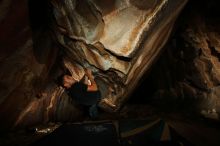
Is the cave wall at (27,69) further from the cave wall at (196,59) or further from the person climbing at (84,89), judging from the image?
the cave wall at (196,59)

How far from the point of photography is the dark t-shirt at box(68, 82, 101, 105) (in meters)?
3.71

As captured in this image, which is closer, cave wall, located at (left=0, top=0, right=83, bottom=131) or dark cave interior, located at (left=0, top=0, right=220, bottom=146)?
cave wall, located at (left=0, top=0, right=83, bottom=131)

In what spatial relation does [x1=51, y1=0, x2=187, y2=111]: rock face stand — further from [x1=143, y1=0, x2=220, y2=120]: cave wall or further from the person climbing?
[x1=143, y1=0, x2=220, y2=120]: cave wall

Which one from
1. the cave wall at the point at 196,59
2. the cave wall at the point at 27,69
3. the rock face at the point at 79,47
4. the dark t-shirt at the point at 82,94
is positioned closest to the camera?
the cave wall at the point at 27,69

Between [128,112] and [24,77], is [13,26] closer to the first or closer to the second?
[24,77]

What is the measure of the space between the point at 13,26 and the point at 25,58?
533mm

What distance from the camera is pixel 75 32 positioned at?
3.42 meters

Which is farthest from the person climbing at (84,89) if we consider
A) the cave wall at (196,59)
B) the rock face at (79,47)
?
the cave wall at (196,59)

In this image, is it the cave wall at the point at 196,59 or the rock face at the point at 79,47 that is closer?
the rock face at the point at 79,47

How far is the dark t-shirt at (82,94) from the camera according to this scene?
3715mm

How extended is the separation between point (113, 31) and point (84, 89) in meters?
1.00

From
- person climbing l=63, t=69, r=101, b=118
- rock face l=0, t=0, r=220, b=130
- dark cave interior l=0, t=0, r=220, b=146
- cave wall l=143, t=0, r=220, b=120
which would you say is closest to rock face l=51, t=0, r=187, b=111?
rock face l=0, t=0, r=220, b=130

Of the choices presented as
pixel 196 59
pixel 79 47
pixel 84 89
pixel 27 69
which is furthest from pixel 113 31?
pixel 196 59

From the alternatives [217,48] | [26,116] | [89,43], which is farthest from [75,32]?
[217,48]
